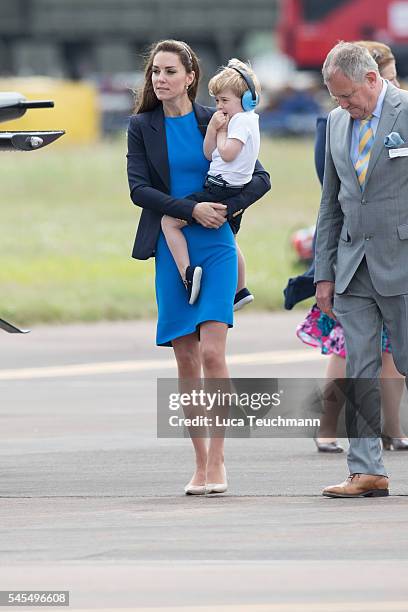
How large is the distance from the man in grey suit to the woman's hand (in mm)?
452

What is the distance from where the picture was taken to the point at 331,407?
883 cm

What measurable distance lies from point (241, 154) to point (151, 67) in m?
0.59

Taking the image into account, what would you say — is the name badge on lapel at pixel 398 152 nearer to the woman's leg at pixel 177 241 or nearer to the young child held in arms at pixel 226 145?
the young child held in arms at pixel 226 145

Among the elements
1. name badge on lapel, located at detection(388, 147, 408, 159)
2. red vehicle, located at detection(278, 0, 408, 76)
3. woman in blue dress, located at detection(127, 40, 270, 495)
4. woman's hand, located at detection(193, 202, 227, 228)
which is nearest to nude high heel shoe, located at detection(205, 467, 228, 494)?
woman in blue dress, located at detection(127, 40, 270, 495)

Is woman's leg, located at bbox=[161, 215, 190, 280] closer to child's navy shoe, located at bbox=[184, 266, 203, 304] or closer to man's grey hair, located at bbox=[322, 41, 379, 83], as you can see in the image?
child's navy shoe, located at bbox=[184, 266, 203, 304]

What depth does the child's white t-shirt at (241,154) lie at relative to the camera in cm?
746

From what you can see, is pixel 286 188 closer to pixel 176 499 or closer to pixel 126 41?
pixel 176 499

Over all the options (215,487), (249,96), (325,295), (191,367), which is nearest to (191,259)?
(191,367)

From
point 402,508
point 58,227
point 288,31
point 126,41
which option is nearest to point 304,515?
point 402,508

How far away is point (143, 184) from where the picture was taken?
7.61m

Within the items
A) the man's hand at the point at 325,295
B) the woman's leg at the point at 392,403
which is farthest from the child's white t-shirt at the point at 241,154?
the woman's leg at the point at 392,403

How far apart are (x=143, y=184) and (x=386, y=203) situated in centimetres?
111

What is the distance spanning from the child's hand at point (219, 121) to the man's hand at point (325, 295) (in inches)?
32.2

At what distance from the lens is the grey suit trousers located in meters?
7.36
